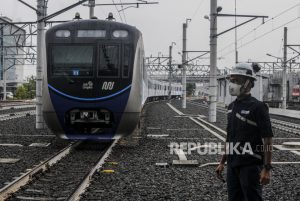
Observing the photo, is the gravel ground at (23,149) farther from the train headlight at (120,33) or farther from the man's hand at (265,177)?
the man's hand at (265,177)

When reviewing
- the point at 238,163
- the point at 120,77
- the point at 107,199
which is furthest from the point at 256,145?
the point at 120,77

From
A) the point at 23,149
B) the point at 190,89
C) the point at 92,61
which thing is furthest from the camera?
the point at 190,89

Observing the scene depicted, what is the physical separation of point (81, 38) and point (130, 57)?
1.35m

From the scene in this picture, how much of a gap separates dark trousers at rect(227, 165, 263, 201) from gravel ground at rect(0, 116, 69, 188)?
414cm

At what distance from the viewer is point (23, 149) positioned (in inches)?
443

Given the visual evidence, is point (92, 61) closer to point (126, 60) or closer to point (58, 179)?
point (126, 60)

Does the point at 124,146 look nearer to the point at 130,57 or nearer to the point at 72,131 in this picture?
the point at 72,131

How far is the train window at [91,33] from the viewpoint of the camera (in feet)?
37.8

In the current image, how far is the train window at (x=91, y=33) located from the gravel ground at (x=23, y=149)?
2.97 m

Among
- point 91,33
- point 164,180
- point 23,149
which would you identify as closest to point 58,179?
point 164,180

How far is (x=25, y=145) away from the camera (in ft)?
39.7

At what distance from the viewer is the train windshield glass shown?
1138cm

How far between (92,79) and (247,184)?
7.73m

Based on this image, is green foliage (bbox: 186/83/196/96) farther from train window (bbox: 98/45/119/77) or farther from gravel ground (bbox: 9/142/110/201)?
gravel ground (bbox: 9/142/110/201)
